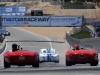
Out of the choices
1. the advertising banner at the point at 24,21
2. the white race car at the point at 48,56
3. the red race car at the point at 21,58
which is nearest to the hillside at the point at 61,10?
the advertising banner at the point at 24,21

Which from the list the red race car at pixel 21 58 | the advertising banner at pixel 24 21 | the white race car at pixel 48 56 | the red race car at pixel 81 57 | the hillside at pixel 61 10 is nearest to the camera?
the red race car at pixel 21 58

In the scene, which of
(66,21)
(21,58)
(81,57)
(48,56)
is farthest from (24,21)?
(21,58)

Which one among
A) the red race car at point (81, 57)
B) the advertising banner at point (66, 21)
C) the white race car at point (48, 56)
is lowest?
the white race car at point (48, 56)

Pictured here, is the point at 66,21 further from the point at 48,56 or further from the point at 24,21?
the point at 48,56

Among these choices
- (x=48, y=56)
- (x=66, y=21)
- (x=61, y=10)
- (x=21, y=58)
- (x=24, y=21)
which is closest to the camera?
(x=21, y=58)

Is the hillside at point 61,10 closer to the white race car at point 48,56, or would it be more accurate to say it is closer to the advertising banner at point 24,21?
the advertising banner at point 24,21

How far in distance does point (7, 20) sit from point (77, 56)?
44.7 metres

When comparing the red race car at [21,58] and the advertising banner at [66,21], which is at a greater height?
the red race car at [21,58]

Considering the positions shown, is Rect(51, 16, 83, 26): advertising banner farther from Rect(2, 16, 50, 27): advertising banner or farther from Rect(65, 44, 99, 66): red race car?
Rect(65, 44, 99, 66): red race car

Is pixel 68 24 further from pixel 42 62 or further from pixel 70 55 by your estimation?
pixel 70 55

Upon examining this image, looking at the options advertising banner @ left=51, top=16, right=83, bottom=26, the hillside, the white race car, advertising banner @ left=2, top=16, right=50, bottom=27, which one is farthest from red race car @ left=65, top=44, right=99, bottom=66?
the hillside

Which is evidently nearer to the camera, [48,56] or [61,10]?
[48,56]

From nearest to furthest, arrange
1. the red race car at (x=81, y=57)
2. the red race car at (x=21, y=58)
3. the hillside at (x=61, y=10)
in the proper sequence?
1. the red race car at (x=21, y=58)
2. the red race car at (x=81, y=57)
3. the hillside at (x=61, y=10)

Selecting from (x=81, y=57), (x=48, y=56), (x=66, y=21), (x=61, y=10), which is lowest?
(x=48, y=56)
